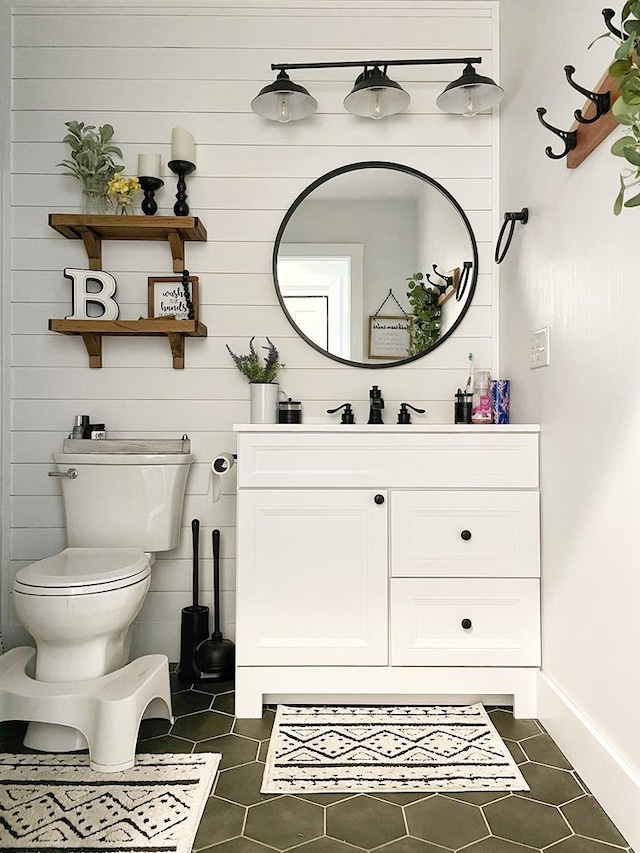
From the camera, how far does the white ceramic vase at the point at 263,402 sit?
2.54 metres

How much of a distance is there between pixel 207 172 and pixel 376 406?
3.67 ft

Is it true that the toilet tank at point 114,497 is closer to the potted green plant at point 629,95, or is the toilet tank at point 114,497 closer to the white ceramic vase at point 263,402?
the white ceramic vase at point 263,402

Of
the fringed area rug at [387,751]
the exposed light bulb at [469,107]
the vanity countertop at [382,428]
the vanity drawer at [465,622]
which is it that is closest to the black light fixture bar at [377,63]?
the exposed light bulb at [469,107]

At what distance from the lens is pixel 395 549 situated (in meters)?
2.25

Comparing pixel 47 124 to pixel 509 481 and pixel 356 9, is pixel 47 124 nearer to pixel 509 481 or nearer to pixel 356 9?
pixel 356 9

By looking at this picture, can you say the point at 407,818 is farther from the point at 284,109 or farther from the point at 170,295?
the point at 284,109

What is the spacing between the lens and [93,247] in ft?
8.72

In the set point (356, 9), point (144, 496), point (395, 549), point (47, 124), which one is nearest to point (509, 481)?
point (395, 549)

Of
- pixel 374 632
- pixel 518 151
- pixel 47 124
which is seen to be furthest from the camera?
pixel 47 124

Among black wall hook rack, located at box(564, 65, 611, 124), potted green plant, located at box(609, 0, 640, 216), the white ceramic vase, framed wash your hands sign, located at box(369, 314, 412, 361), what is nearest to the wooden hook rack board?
black wall hook rack, located at box(564, 65, 611, 124)

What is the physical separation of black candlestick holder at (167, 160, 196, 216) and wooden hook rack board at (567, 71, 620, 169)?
138 cm

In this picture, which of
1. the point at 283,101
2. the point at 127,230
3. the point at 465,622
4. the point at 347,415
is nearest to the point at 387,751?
the point at 465,622

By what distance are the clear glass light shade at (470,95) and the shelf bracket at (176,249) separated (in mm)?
1059

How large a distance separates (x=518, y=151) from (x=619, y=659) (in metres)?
1.71
